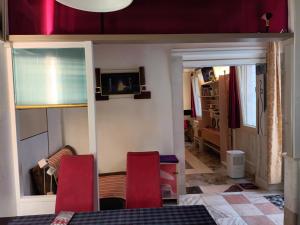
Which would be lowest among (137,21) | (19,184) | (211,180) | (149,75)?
(211,180)

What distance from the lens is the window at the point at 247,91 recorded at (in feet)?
16.3

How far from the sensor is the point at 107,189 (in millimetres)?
3514

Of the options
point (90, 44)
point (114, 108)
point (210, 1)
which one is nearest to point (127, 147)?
point (114, 108)

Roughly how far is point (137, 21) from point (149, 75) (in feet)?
5.07

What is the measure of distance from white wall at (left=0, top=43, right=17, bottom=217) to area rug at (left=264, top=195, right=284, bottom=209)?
3046mm

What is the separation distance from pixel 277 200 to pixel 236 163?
1.03 m

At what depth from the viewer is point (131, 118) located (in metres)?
3.86

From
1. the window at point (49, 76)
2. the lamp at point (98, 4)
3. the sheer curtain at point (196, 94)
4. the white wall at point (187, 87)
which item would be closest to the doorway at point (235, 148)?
the window at point (49, 76)

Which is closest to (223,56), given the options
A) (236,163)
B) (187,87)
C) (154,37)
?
(236,163)

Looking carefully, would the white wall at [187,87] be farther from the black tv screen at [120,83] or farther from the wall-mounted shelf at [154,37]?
the wall-mounted shelf at [154,37]

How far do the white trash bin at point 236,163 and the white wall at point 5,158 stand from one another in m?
3.44

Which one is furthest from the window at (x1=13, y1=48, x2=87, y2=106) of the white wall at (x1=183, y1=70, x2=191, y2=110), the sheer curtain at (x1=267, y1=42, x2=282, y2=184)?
the white wall at (x1=183, y1=70, x2=191, y2=110)

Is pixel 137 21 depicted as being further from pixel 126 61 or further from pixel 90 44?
pixel 126 61

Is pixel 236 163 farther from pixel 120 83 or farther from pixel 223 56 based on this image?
pixel 120 83
